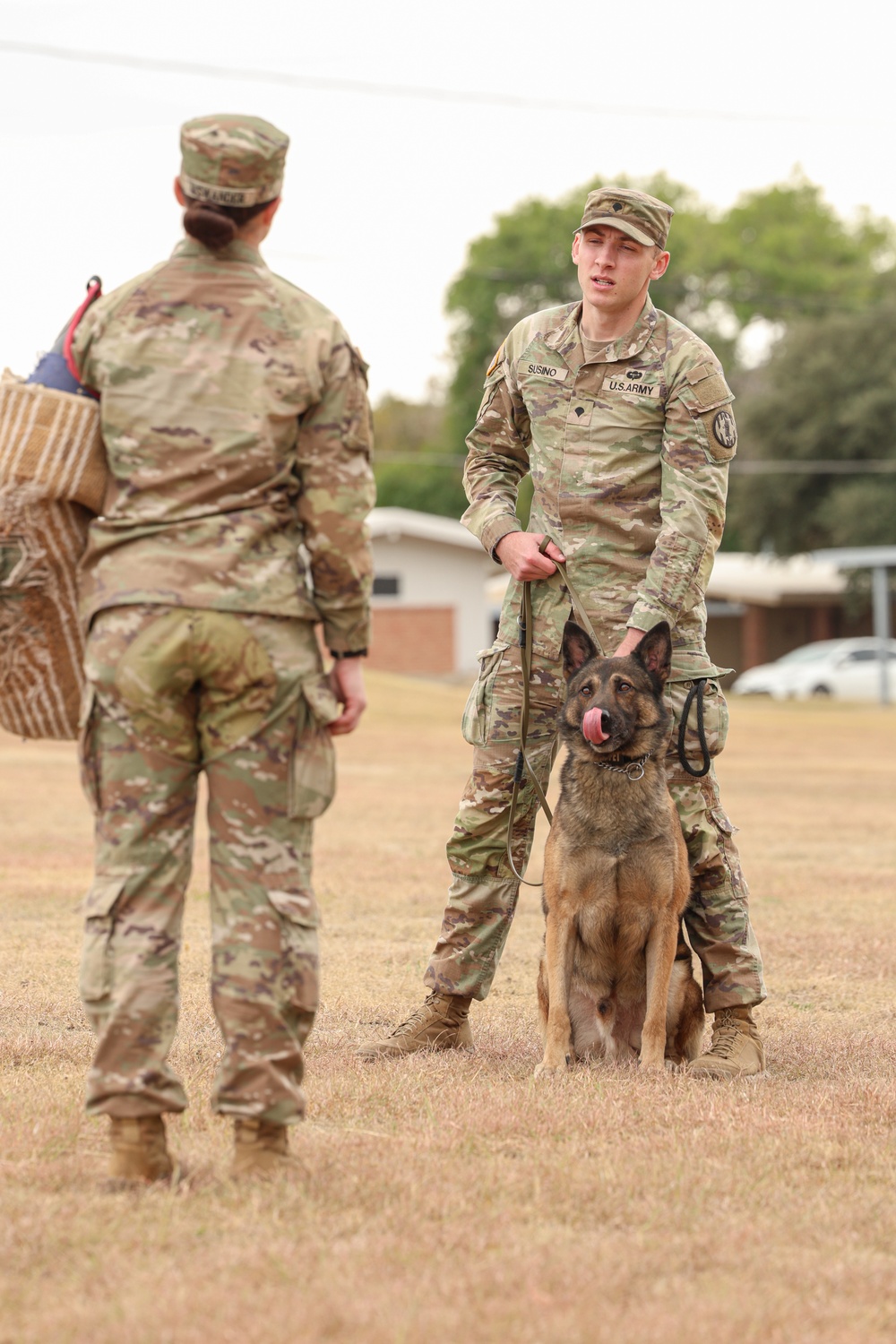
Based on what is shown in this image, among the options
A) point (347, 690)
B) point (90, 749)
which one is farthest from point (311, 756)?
point (90, 749)

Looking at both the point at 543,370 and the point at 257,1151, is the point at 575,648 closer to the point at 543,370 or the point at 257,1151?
the point at 543,370

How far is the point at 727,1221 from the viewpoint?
343cm

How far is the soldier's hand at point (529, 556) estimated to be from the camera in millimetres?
5090

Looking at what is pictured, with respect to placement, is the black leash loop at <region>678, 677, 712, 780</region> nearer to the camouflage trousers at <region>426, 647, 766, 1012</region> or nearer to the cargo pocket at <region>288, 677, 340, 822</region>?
the camouflage trousers at <region>426, 647, 766, 1012</region>

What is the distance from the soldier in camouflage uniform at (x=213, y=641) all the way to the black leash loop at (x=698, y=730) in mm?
1911

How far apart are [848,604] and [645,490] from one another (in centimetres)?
4326

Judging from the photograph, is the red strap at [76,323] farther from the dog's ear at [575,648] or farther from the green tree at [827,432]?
the green tree at [827,432]

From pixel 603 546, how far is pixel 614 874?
106 centimetres

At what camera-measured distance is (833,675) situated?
4112 centimetres

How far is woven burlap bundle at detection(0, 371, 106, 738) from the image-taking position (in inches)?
137

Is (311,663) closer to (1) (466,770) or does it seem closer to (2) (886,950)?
(2) (886,950)

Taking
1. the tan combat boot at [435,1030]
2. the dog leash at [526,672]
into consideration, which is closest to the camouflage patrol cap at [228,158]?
the dog leash at [526,672]

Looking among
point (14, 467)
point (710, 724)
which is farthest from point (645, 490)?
point (14, 467)

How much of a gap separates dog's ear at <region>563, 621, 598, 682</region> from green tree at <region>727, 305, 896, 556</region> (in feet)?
141
